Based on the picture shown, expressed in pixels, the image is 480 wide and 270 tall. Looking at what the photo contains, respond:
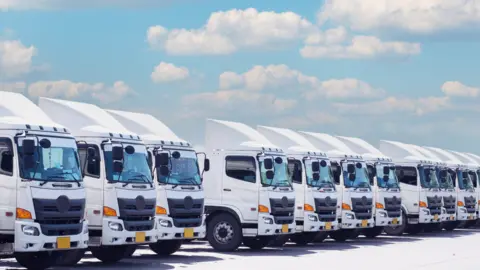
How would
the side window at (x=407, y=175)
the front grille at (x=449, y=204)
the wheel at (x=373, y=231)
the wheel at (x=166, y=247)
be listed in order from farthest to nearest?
the front grille at (x=449, y=204) < the side window at (x=407, y=175) < the wheel at (x=373, y=231) < the wheel at (x=166, y=247)

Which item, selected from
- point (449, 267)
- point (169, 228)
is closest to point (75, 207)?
point (169, 228)

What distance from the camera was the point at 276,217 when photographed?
2531cm

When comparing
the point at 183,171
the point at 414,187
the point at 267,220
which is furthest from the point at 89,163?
the point at 414,187

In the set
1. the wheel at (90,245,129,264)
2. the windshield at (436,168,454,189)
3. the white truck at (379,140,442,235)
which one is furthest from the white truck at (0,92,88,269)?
the windshield at (436,168,454,189)

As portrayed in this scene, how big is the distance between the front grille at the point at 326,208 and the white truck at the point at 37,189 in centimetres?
1110

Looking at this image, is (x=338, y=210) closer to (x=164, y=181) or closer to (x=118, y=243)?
(x=164, y=181)

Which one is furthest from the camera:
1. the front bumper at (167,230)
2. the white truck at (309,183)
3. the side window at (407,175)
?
the side window at (407,175)

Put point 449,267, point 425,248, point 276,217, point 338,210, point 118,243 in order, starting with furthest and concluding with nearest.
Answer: point 338,210 → point 425,248 → point 276,217 → point 449,267 → point 118,243

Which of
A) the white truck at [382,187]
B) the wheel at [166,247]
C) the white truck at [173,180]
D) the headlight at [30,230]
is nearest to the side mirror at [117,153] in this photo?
the white truck at [173,180]

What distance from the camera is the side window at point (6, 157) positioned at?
55.9 ft

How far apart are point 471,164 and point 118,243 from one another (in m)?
26.9

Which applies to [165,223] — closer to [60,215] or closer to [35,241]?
[60,215]

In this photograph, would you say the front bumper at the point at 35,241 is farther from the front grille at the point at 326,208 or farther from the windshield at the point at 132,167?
the front grille at the point at 326,208

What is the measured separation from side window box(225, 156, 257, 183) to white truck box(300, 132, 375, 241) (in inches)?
225
